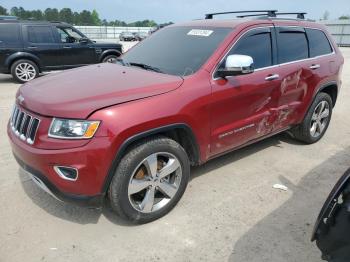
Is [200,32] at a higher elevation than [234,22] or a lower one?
lower

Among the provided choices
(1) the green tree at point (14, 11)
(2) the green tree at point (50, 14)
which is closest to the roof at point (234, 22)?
(1) the green tree at point (14, 11)

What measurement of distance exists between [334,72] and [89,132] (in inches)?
161

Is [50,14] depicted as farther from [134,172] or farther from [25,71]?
[134,172]

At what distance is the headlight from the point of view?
2.71 metres

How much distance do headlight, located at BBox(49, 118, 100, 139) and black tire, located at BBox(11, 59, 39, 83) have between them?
837 centimetres

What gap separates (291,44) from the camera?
454cm

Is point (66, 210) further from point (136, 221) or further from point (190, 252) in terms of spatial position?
point (190, 252)

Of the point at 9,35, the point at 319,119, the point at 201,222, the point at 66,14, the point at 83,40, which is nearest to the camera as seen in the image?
the point at 201,222

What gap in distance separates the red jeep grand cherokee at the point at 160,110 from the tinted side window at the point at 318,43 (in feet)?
0.71

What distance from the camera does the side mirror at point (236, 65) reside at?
3.39m

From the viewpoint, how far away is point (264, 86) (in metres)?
4.00

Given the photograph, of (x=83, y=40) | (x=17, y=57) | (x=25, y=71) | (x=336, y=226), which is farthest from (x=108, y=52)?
(x=336, y=226)

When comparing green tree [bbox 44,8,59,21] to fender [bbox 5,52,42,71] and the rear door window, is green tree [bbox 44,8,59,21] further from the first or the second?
the rear door window

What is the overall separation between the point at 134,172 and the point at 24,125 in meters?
1.05
